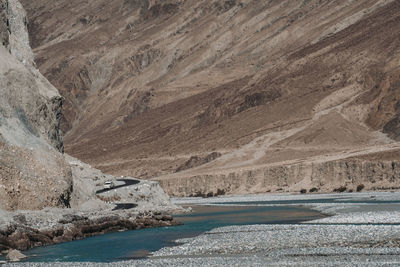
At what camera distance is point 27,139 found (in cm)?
4109

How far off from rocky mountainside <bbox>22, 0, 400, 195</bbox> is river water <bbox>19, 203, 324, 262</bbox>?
28.3 metres

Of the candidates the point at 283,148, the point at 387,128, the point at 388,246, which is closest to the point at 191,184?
the point at 283,148

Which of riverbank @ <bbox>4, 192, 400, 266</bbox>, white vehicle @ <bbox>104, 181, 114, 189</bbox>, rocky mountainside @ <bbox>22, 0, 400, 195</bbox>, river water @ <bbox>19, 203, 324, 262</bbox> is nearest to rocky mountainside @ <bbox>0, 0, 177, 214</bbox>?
white vehicle @ <bbox>104, 181, 114, 189</bbox>

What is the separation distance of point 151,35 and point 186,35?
38.0 feet

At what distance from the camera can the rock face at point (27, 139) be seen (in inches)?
1464

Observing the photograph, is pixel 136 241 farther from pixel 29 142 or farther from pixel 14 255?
pixel 29 142

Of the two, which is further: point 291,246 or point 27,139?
point 27,139

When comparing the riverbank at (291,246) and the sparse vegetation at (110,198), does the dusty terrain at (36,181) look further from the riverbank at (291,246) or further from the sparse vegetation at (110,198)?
the riverbank at (291,246)

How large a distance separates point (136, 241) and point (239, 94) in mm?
101140

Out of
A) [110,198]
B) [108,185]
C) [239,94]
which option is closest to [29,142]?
[110,198]

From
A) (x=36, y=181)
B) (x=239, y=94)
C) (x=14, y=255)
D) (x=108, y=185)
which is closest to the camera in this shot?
(x=14, y=255)

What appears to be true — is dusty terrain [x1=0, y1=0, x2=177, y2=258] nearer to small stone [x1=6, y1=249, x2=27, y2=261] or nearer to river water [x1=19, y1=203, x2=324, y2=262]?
small stone [x1=6, y1=249, x2=27, y2=261]

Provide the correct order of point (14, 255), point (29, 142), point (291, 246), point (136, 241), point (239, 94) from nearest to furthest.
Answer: point (291, 246)
point (14, 255)
point (136, 241)
point (29, 142)
point (239, 94)

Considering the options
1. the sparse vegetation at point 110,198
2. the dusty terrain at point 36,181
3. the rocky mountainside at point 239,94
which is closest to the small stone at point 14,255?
the dusty terrain at point 36,181
